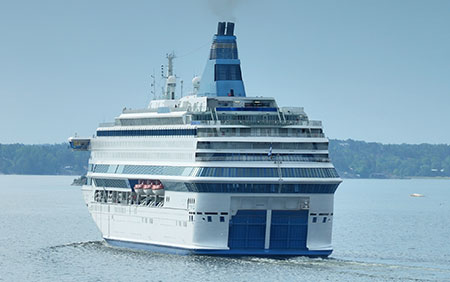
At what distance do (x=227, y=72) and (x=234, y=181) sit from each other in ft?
35.8

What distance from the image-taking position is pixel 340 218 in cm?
11981

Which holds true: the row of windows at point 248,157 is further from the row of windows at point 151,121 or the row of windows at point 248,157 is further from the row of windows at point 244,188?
the row of windows at point 151,121

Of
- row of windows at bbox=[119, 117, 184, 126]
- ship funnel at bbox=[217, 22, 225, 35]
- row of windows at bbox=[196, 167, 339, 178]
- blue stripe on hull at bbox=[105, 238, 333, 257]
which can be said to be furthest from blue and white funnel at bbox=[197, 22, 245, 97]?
blue stripe on hull at bbox=[105, 238, 333, 257]

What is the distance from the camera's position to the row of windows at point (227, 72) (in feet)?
247

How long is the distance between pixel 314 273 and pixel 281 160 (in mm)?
7223

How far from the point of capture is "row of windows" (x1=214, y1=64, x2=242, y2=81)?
247 feet

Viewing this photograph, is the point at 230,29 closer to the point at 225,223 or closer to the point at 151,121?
the point at 151,121

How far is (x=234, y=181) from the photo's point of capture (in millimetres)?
66438

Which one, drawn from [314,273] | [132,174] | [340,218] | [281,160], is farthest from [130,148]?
[340,218]

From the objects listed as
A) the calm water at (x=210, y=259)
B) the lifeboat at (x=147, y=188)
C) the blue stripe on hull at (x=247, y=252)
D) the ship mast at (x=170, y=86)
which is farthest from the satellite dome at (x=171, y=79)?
the blue stripe on hull at (x=247, y=252)

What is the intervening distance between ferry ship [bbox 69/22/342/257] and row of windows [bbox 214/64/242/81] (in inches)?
107

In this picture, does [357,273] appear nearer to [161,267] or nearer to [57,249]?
[161,267]

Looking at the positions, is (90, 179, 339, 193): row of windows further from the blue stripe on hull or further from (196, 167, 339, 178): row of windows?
the blue stripe on hull

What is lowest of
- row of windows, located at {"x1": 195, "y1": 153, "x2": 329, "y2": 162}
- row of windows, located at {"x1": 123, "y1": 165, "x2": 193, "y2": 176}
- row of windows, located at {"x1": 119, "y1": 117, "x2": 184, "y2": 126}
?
row of windows, located at {"x1": 123, "y1": 165, "x2": 193, "y2": 176}
